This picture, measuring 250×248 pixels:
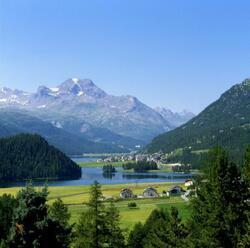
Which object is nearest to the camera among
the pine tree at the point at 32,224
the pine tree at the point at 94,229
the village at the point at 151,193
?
the pine tree at the point at 32,224

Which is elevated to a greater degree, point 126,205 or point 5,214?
point 5,214

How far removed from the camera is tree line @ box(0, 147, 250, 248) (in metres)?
28.8

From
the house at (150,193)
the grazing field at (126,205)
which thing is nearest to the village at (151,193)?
the house at (150,193)

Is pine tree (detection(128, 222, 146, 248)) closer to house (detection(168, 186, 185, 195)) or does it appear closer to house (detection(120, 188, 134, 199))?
house (detection(120, 188, 134, 199))

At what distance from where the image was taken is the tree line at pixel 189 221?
28.8m

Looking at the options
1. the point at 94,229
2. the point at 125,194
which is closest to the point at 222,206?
the point at 94,229

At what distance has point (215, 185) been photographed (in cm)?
3353

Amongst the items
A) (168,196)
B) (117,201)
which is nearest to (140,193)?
(168,196)

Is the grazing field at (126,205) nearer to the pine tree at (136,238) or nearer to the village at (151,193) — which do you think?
the village at (151,193)

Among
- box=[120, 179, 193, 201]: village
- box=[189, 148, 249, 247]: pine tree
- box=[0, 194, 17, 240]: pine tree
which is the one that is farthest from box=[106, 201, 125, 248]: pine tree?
box=[120, 179, 193, 201]: village

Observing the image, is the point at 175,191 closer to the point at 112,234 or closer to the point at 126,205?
the point at 126,205

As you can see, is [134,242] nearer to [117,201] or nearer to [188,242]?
[188,242]

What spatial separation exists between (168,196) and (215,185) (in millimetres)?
143941

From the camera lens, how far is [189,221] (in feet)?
125
